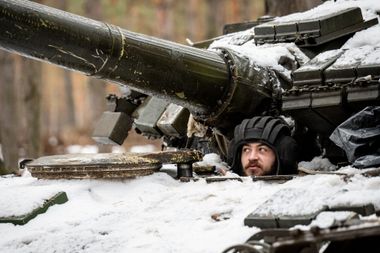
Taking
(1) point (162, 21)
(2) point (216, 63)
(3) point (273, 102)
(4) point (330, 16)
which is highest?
(1) point (162, 21)

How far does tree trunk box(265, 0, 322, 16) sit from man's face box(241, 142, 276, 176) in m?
5.28

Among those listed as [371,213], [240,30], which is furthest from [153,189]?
[240,30]

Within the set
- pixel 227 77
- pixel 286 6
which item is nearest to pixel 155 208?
pixel 227 77

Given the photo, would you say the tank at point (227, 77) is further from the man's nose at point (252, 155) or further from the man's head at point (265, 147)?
the man's nose at point (252, 155)

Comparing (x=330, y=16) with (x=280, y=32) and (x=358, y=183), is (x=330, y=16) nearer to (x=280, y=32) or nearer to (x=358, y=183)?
(x=280, y=32)

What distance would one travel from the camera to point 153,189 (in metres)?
4.73

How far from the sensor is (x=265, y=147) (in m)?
5.36

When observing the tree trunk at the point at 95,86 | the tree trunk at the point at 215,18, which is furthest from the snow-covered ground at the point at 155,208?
the tree trunk at the point at 215,18

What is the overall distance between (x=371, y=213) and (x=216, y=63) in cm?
268

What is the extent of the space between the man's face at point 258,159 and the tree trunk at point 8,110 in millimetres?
8362

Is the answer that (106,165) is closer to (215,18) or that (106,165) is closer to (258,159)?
(258,159)

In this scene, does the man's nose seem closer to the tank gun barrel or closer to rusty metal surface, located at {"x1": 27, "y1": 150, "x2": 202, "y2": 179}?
rusty metal surface, located at {"x1": 27, "y1": 150, "x2": 202, "y2": 179}

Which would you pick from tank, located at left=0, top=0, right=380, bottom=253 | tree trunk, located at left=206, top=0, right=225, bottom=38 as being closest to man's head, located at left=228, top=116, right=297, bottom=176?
tank, located at left=0, top=0, right=380, bottom=253

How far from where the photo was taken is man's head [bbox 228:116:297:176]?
208 inches
